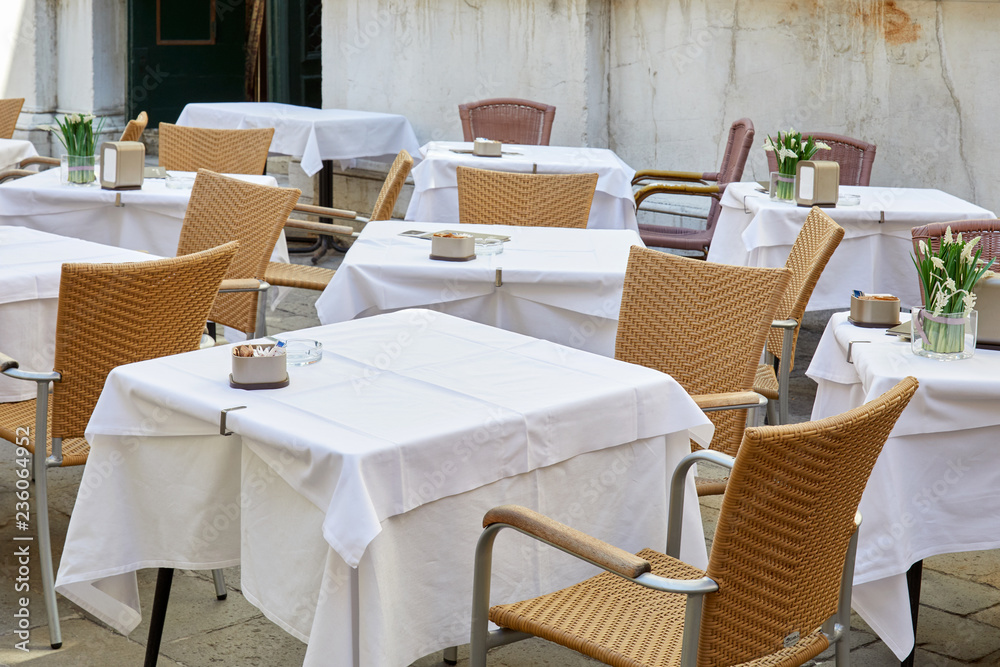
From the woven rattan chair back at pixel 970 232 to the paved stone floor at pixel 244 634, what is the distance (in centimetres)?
93

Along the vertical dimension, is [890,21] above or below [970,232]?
above

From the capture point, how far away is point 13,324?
3158 mm

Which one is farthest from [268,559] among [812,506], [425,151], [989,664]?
[425,151]

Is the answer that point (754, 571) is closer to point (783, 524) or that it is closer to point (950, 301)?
point (783, 524)

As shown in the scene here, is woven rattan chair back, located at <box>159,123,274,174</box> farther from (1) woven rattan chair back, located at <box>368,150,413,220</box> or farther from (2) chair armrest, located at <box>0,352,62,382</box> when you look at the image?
(2) chair armrest, located at <box>0,352,62,382</box>

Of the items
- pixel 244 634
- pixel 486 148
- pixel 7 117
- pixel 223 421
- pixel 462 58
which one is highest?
pixel 462 58

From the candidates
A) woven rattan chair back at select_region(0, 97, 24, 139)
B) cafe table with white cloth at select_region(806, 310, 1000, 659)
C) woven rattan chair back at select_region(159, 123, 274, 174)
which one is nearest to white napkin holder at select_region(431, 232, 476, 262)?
cafe table with white cloth at select_region(806, 310, 1000, 659)

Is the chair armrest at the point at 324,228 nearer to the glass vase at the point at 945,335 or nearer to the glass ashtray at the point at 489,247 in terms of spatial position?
the glass ashtray at the point at 489,247

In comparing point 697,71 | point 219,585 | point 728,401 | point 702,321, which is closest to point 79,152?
point 219,585

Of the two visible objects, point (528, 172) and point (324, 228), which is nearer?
point (324, 228)

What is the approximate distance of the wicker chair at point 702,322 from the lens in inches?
119

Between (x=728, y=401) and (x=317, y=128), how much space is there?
4.87 meters

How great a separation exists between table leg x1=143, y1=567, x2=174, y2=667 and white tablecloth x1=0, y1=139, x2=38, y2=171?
4.39 m

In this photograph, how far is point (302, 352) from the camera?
8.12 feet
